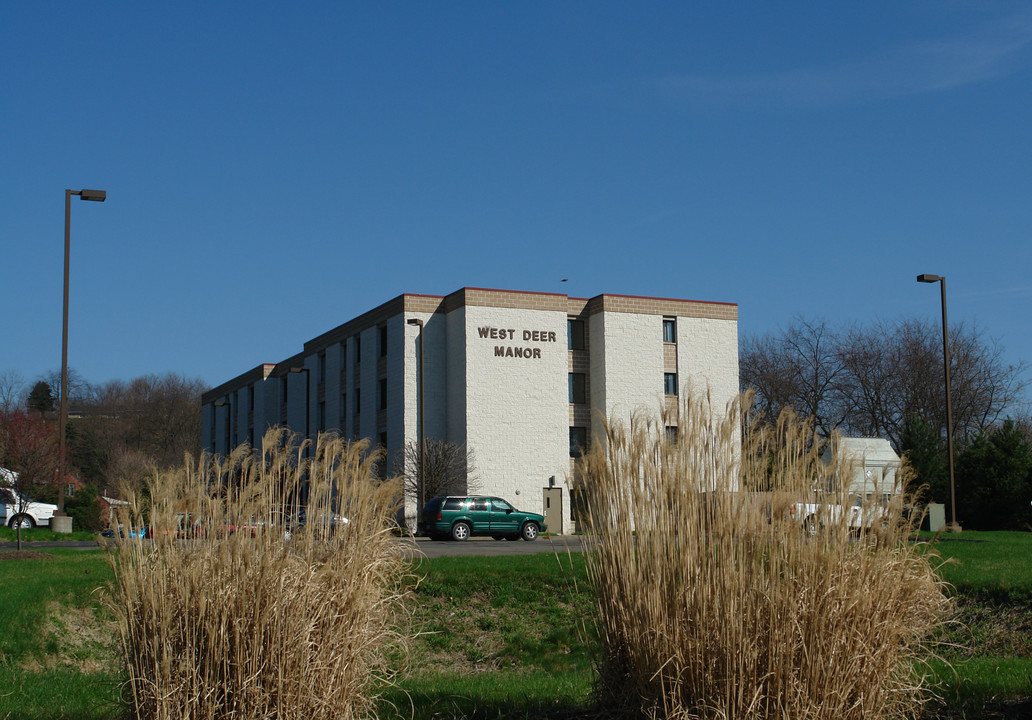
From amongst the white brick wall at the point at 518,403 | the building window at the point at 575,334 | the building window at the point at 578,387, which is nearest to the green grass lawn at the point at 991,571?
the white brick wall at the point at 518,403

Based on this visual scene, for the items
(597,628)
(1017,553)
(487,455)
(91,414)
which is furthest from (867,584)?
(91,414)

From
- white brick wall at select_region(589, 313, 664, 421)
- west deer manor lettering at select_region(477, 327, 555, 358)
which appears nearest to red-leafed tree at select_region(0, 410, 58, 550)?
west deer manor lettering at select_region(477, 327, 555, 358)

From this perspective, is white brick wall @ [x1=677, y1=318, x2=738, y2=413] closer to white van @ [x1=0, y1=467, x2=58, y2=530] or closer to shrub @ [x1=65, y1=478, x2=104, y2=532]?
shrub @ [x1=65, y1=478, x2=104, y2=532]

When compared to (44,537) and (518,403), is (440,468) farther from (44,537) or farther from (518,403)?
(44,537)

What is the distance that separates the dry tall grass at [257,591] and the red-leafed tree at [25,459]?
68.3ft

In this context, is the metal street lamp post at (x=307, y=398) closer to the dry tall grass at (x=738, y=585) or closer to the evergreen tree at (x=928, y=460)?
the evergreen tree at (x=928, y=460)

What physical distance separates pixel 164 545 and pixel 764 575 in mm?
3233

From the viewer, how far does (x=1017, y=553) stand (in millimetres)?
15984

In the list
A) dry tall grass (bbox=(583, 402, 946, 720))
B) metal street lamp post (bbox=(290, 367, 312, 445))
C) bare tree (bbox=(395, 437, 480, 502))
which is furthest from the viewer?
metal street lamp post (bbox=(290, 367, 312, 445))

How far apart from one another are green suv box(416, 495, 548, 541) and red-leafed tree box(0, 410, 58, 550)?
10.6 metres

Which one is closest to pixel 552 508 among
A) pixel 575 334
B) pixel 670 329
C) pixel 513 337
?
pixel 513 337

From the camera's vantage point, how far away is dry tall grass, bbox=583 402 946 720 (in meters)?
4.79

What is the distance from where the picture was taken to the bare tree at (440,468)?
126 feet

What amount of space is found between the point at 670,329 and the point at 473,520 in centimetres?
1945
